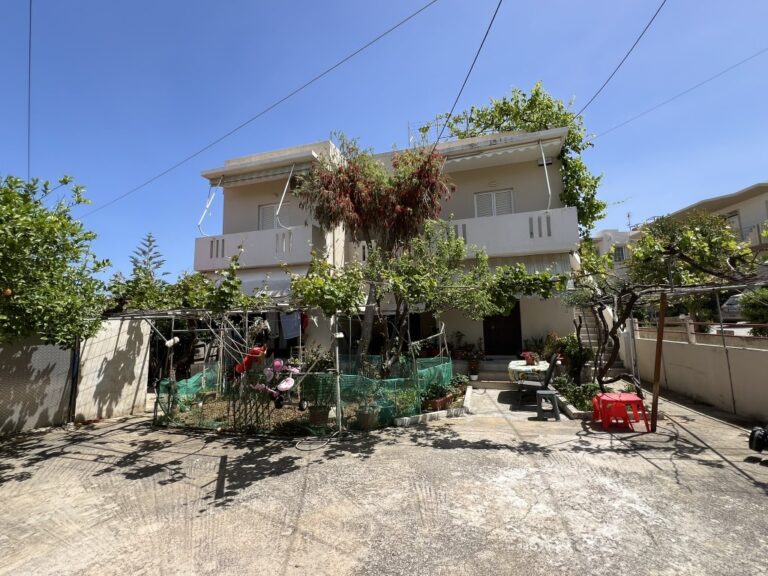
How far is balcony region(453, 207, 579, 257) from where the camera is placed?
43.1 feet

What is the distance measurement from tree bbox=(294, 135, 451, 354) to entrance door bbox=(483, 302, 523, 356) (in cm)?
535

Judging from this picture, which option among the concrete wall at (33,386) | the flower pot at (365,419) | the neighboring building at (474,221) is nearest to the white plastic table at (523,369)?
the neighboring building at (474,221)

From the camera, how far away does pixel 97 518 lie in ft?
15.3

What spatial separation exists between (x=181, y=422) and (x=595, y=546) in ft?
27.7

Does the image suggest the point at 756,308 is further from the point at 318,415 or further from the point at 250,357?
the point at 250,357

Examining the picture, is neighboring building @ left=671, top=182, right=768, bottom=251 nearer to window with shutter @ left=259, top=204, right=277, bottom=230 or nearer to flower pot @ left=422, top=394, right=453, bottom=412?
flower pot @ left=422, top=394, right=453, bottom=412

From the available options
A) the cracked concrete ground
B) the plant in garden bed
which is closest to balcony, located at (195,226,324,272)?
the plant in garden bed

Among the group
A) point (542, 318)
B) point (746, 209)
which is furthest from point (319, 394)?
point (746, 209)

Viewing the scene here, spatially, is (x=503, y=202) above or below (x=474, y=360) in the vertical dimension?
above

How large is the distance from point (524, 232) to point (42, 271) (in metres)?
12.9

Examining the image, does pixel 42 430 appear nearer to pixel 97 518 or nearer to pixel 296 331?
pixel 97 518

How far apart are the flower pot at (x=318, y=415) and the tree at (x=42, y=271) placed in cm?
502

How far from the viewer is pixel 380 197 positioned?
38.8ft

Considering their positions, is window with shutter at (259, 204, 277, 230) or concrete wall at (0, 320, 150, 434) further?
window with shutter at (259, 204, 277, 230)
